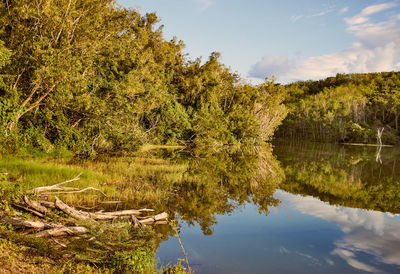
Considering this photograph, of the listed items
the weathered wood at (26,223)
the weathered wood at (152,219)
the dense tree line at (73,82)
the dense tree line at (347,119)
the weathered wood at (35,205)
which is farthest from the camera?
the dense tree line at (347,119)

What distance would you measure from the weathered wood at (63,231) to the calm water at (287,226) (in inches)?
87.7

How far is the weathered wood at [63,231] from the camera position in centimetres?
758

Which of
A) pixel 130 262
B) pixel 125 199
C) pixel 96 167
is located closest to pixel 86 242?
pixel 130 262

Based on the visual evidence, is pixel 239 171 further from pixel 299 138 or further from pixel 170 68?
pixel 299 138

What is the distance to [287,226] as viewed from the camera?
12.2 m

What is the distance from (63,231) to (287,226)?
8472 millimetres

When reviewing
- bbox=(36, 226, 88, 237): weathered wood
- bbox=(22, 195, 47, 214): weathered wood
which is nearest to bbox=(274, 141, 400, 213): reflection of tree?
bbox=(36, 226, 88, 237): weathered wood

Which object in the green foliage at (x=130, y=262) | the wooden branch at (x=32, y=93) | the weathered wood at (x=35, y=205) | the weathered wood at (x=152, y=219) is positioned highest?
the wooden branch at (x=32, y=93)

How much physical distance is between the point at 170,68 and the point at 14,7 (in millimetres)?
29918

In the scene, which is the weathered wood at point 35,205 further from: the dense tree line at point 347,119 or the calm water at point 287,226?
the dense tree line at point 347,119

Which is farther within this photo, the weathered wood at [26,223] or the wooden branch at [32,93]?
the wooden branch at [32,93]

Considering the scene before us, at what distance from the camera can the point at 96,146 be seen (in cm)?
2262

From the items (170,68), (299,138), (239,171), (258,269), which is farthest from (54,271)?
(299,138)

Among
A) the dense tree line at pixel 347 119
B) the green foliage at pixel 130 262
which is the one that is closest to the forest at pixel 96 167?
the green foliage at pixel 130 262
